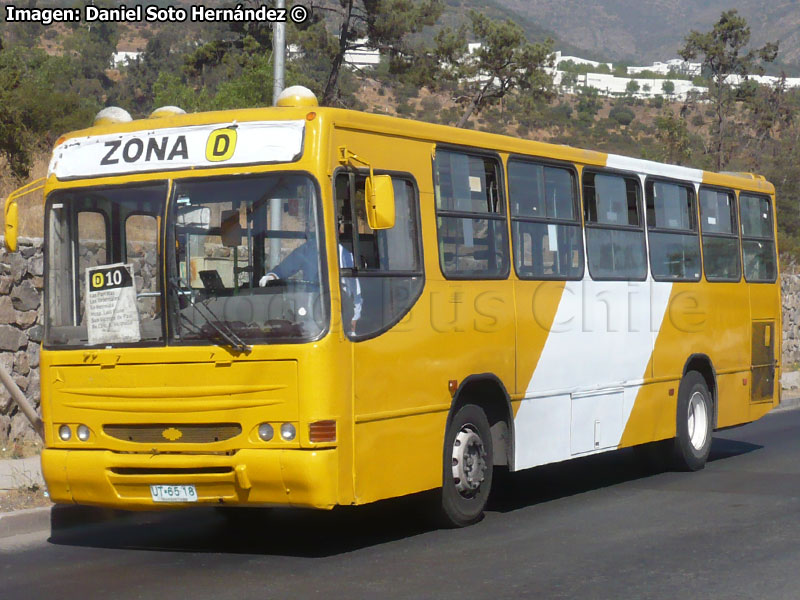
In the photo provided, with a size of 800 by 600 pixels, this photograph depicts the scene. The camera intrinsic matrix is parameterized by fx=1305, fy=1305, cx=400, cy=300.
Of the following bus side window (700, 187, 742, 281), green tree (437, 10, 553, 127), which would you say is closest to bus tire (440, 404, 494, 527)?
bus side window (700, 187, 742, 281)

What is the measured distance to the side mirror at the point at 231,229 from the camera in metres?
8.57

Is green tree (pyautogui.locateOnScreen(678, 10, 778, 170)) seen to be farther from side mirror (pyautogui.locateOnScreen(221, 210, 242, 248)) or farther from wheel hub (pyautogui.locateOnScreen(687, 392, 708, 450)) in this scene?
side mirror (pyautogui.locateOnScreen(221, 210, 242, 248))

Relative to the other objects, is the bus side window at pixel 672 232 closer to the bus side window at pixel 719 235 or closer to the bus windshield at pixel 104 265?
the bus side window at pixel 719 235

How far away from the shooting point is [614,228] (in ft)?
40.8

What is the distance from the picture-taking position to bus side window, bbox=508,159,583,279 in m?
10.8

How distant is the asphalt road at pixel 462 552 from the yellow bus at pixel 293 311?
0.47 metres

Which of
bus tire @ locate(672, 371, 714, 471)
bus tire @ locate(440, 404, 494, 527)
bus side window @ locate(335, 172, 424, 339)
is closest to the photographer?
bus side window @ locate(335, 172, 424, 339)

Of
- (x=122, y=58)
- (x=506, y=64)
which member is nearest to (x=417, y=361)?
(x=506, y=64)

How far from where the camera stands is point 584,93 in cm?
12688

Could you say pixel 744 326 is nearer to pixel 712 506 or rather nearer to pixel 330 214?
pixel 712 506

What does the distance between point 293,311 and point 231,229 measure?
2.32 ft

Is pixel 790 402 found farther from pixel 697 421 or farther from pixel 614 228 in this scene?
pixel 614 228

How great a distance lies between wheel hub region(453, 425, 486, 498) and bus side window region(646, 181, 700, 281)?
3.86m

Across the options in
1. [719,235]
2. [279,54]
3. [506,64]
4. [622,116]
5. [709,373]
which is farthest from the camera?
[622,116]
